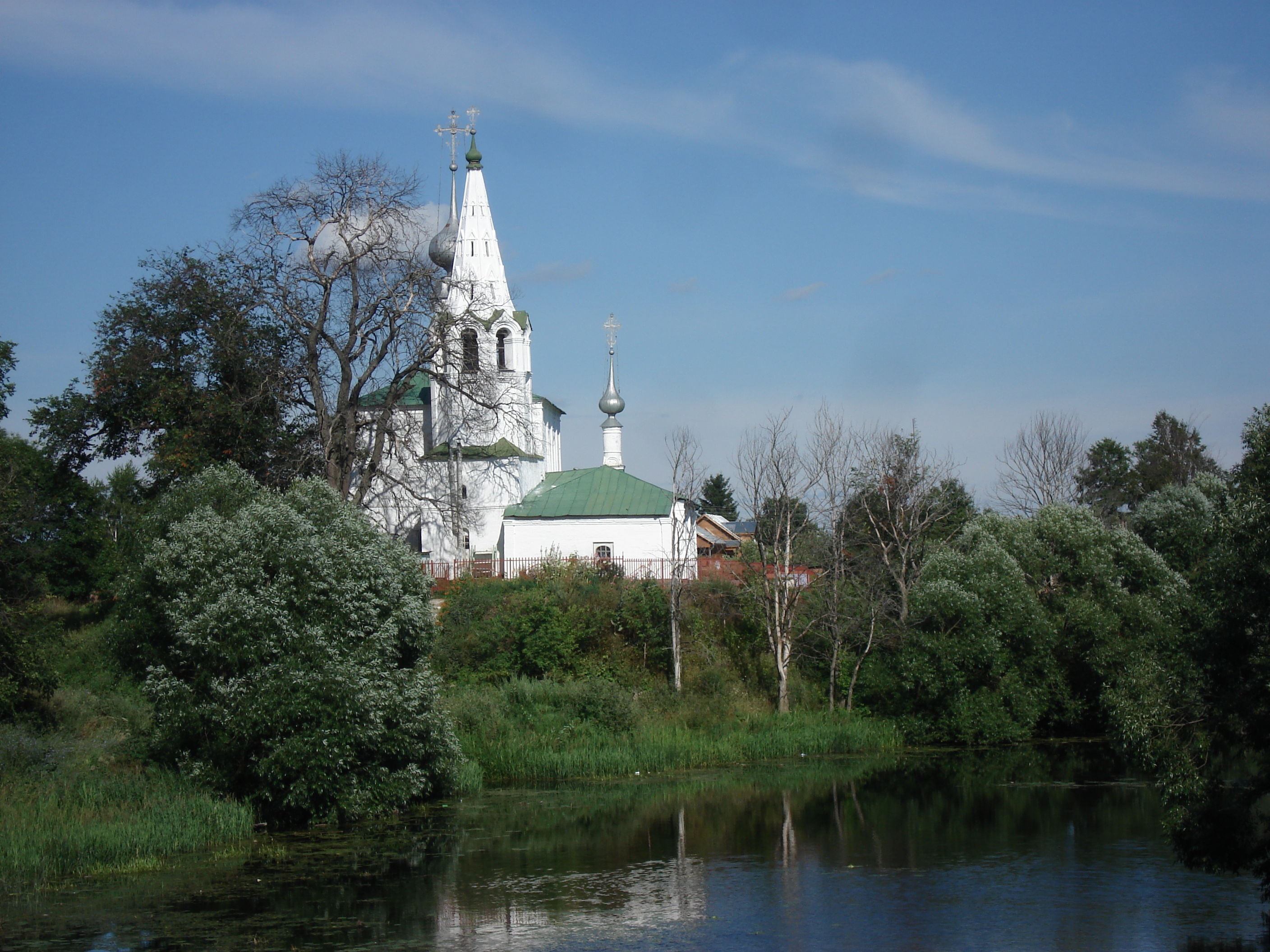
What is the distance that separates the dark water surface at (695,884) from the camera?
14.4 metres

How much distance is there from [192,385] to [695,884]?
88.4ft

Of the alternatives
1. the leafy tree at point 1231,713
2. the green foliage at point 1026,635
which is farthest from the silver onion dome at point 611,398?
the leafy tree at point 1231,713

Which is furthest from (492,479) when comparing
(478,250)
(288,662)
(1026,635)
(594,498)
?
(288,662)

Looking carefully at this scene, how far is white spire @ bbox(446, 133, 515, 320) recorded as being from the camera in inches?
1688

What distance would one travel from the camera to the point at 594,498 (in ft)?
136

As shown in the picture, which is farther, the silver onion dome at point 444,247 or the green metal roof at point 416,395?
the silver onion dome at point 444,247

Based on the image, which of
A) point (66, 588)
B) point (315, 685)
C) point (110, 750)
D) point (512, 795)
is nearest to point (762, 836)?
point (512, 795)

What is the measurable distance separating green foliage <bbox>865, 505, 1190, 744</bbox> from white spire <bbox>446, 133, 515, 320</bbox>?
1900 cm

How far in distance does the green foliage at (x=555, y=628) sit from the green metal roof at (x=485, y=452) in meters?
6.60

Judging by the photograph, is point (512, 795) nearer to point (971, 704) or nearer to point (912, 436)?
point (971, 704)

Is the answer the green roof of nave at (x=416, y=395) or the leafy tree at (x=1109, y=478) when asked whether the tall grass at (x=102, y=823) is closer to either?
the green roof of nave at (x=416, y=395)

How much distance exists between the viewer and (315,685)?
64.4 ft

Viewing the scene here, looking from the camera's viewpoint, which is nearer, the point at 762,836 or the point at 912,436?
the point at 762,836

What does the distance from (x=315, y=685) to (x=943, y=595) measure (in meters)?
17.9
